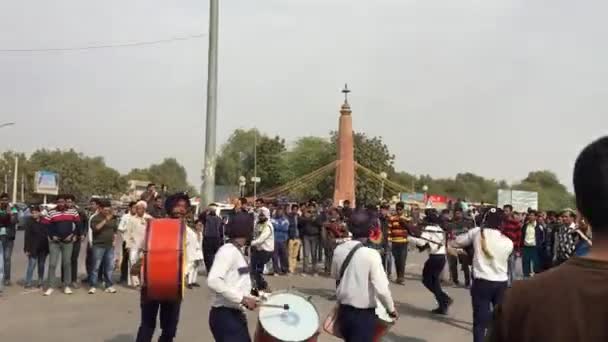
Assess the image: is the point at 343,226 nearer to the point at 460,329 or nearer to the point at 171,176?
the point at 460,329

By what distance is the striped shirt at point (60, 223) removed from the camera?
1338 cm

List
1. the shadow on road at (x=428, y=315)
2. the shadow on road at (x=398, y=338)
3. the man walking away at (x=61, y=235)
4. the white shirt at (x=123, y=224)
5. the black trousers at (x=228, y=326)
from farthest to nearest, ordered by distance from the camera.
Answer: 1. the white shirt at (x=123, y=224)
2. the man walking away at (x=61, y=235)
3. the shadow on road at (x=428, y=315)
4. the shadow on road at (x=398, y=338)
5. the black trousers at (x=228, y=326)

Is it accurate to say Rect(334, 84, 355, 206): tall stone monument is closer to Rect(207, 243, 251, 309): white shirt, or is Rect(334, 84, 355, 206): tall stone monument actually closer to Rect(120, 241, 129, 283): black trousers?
Rect(120, 241, 129, 283): black trousers

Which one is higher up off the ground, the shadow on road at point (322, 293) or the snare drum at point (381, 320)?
the snare drum at point (381, 320)

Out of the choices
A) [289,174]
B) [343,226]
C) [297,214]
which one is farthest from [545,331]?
[289,174]

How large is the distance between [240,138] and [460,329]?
268 feet

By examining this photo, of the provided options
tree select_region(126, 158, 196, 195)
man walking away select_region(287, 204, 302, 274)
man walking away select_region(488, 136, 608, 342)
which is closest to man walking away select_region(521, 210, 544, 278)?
man walking away select_region(287, 204, 302, 274)

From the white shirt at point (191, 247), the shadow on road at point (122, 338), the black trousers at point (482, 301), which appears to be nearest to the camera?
the white shirt at point (191, 247)

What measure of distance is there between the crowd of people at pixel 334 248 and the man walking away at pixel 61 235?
2 centimetres

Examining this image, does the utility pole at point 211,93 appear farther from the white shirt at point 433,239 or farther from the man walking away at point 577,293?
the man walking away at point 577,293

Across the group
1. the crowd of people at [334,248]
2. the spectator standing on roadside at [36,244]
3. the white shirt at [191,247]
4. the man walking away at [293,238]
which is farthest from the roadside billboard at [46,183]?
the white shirt at [191,247]

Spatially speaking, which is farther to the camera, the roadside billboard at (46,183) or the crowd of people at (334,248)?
the roadside billboard at (46,183)

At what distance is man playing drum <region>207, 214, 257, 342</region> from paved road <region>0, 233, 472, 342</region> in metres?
3.64

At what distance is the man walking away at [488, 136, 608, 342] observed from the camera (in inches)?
82.9
